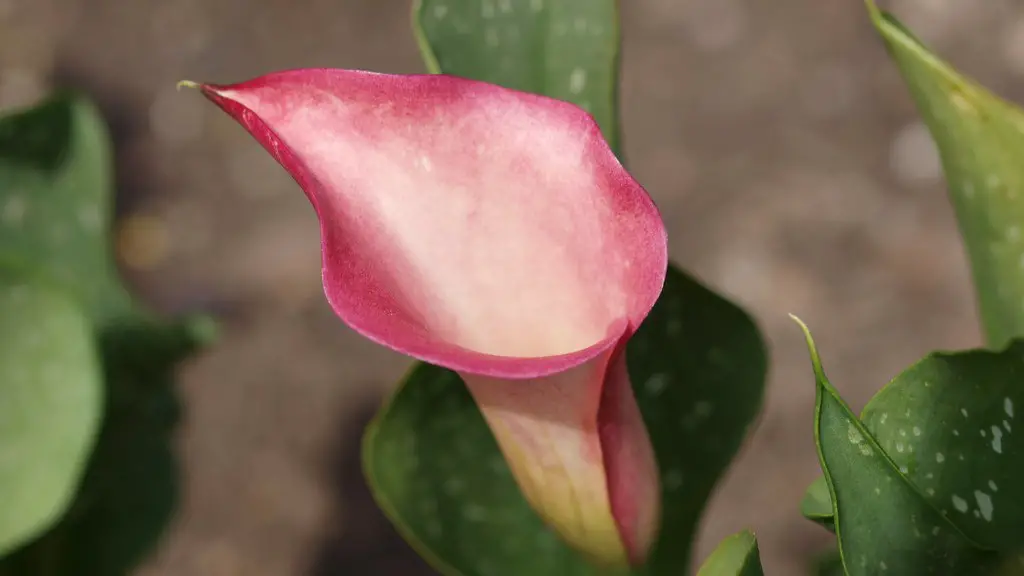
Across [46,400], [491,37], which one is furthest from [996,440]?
[46,400]

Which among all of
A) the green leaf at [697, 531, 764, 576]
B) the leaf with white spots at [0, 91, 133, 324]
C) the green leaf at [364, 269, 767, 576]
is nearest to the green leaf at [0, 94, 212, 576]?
the leaf with white spots at [0, 91, 133, 324]

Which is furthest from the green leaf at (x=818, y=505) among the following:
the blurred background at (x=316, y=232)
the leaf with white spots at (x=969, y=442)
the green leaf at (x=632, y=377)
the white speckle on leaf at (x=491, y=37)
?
the blurred background at (x=316, y=232)

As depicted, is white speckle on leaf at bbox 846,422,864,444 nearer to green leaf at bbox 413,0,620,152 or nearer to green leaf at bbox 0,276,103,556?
green leaf at bbox 413,0,620,152

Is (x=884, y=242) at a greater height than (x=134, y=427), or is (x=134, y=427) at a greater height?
(x=134, y=427)

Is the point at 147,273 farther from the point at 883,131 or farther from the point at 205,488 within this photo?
the point at 883,131

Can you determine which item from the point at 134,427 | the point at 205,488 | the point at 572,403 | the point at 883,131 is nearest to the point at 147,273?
the point at 205,488

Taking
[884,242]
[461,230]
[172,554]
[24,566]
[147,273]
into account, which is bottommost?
[172,554]

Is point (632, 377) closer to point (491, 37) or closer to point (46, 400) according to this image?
point (491, 37)
